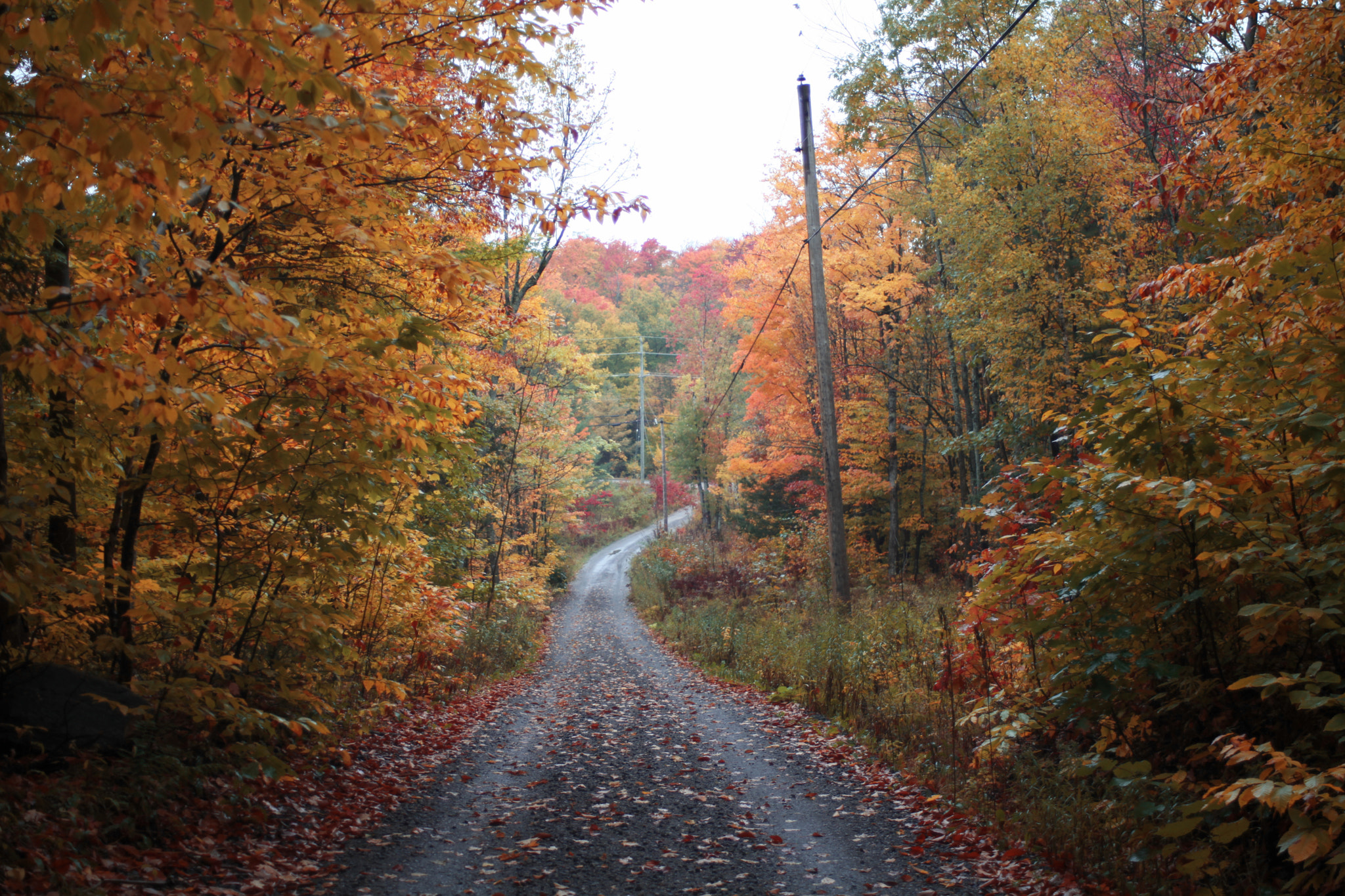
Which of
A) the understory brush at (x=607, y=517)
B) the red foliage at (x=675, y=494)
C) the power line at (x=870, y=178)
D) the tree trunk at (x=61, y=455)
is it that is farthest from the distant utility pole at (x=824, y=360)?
the red foliage at (x=675, y=494)

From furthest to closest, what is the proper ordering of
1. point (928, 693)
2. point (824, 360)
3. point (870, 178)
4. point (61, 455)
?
point (824, 360), point (870, 178), point (928, 693), point (61, 455)

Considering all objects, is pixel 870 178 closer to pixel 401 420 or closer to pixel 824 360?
pixel 824 360

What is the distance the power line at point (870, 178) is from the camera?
28.5ft

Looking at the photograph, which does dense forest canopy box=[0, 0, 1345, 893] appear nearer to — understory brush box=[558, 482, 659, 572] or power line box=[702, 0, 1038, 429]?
power line box=[702, 0, 1038, 429]

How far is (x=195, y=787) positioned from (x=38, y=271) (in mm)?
3937

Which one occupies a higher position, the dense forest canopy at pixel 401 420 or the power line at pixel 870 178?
the power line at pixel 870 178

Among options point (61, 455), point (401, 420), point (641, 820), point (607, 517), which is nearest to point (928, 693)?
point (641, 820)

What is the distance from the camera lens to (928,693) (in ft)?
27.6

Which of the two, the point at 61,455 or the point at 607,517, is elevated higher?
the point at 61,455

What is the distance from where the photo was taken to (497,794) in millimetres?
6547

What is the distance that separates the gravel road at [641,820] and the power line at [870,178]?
7.03 metres

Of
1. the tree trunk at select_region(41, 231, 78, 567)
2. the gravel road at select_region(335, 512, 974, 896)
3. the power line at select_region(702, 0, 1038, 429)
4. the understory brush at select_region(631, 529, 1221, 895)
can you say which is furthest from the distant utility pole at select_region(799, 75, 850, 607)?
the tree trunk at select_region(41, 231, 78, 567)

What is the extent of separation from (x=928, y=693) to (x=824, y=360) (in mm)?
6326

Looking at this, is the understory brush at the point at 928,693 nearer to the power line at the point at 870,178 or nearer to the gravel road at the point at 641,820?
the gravel road at the point at 641,820
